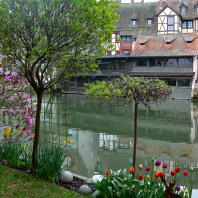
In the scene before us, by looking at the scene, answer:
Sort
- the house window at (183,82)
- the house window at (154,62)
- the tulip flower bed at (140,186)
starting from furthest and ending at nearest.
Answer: the house window at (154,62)
the house window at (183,82)
the tulip flower bed at (140,186)

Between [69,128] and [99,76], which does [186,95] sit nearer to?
[99,76]

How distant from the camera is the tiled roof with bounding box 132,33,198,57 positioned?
2989cm

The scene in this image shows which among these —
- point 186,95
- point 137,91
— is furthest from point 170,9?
point 137,91

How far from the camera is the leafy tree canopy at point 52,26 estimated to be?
4539mm

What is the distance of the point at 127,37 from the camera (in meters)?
35.6

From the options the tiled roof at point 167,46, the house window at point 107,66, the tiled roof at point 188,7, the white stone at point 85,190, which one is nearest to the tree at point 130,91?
the white stone at point 85,190

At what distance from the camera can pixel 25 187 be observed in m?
4.72

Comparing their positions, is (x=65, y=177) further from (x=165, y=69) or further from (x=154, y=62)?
(x=154, y=62)

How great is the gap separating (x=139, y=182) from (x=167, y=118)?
13.7 meters

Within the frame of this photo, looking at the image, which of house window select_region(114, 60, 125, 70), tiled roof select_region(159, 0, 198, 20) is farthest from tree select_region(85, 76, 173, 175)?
tiled roof select_region(159, 0, 198, 20)

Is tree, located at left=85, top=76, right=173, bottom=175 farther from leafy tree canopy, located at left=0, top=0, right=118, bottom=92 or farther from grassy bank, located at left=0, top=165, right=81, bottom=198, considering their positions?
grassy bank, located at left=0, top=165, right=81, bottom=198

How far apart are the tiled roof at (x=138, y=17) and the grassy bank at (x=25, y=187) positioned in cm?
3240

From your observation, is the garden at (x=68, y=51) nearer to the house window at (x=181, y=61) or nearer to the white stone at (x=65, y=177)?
the white stone at (x=65, y=177)

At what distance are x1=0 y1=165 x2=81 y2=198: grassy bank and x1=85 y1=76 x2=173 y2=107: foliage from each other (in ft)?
5.80
